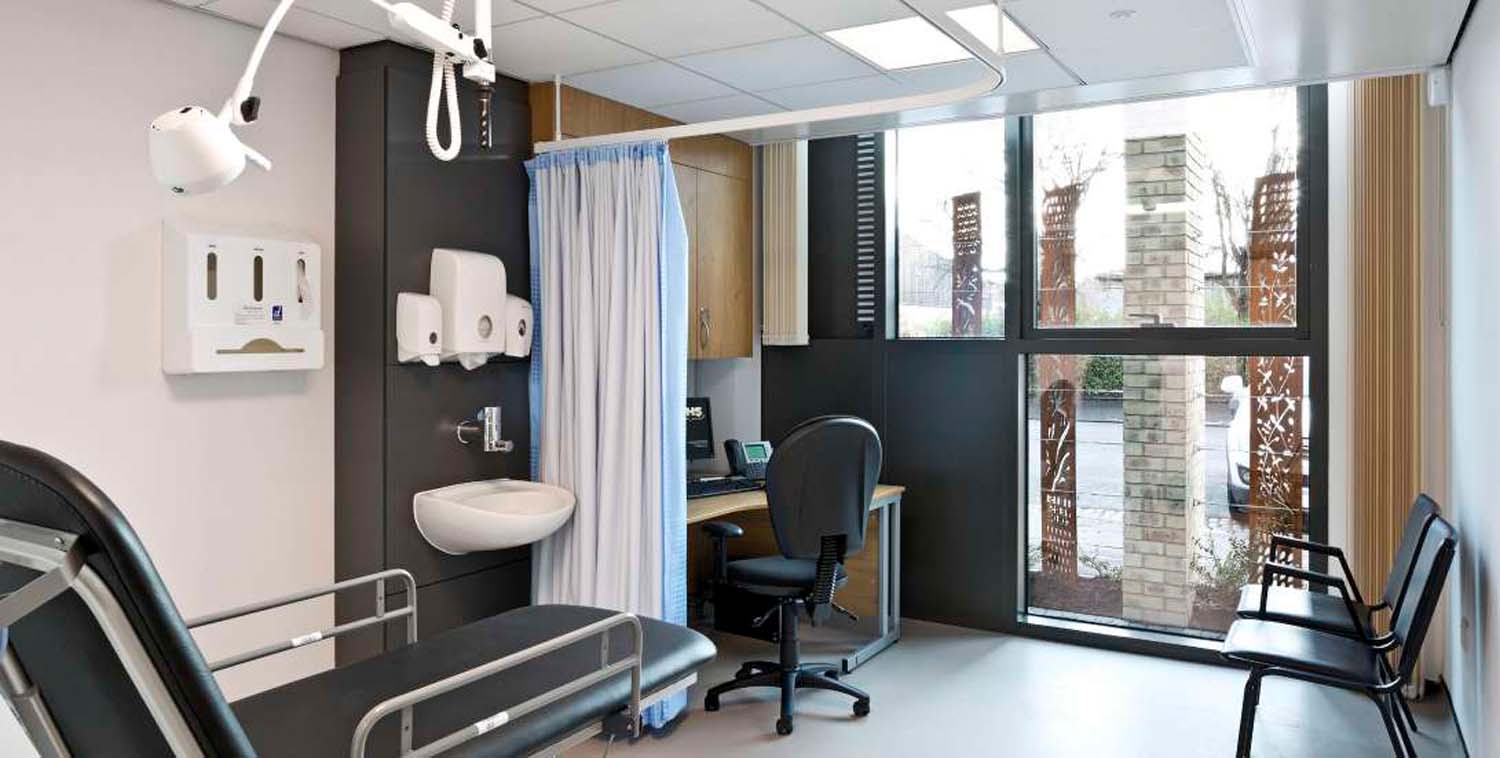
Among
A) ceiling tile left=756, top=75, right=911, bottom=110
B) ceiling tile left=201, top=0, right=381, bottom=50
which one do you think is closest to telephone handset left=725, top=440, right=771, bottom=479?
ceiling tile left=756, top=75, right=911, bottom=110

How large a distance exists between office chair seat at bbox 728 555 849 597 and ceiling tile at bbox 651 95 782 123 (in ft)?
6.06

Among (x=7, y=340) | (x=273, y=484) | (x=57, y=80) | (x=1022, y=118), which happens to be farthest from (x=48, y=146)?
(x=1022, y=118)

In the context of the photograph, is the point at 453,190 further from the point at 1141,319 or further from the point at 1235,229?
the point at 1235,229

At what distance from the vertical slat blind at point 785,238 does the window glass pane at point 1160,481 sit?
1.16 metres

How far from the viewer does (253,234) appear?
3170 mm

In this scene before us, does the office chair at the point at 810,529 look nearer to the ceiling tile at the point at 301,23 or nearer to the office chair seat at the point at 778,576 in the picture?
the office chair seat at the point at 778,576

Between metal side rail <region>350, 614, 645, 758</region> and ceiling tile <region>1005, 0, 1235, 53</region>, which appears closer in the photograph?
metal side rail <region>350, 614, 645, 758</region>

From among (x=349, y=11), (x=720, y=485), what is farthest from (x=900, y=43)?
(x=720, y=485)

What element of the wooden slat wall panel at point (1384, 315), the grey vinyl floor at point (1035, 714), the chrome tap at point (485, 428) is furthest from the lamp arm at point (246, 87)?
the wooden slat wall panel at point (1384, 315)

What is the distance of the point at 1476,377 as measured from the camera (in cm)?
301

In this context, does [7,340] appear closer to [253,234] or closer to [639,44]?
[253,234]

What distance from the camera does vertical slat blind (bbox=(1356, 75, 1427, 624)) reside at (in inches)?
151

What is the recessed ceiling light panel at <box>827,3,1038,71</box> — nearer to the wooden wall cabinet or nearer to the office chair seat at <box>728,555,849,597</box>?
the wooden wall cabinet

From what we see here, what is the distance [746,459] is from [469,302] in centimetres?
178
